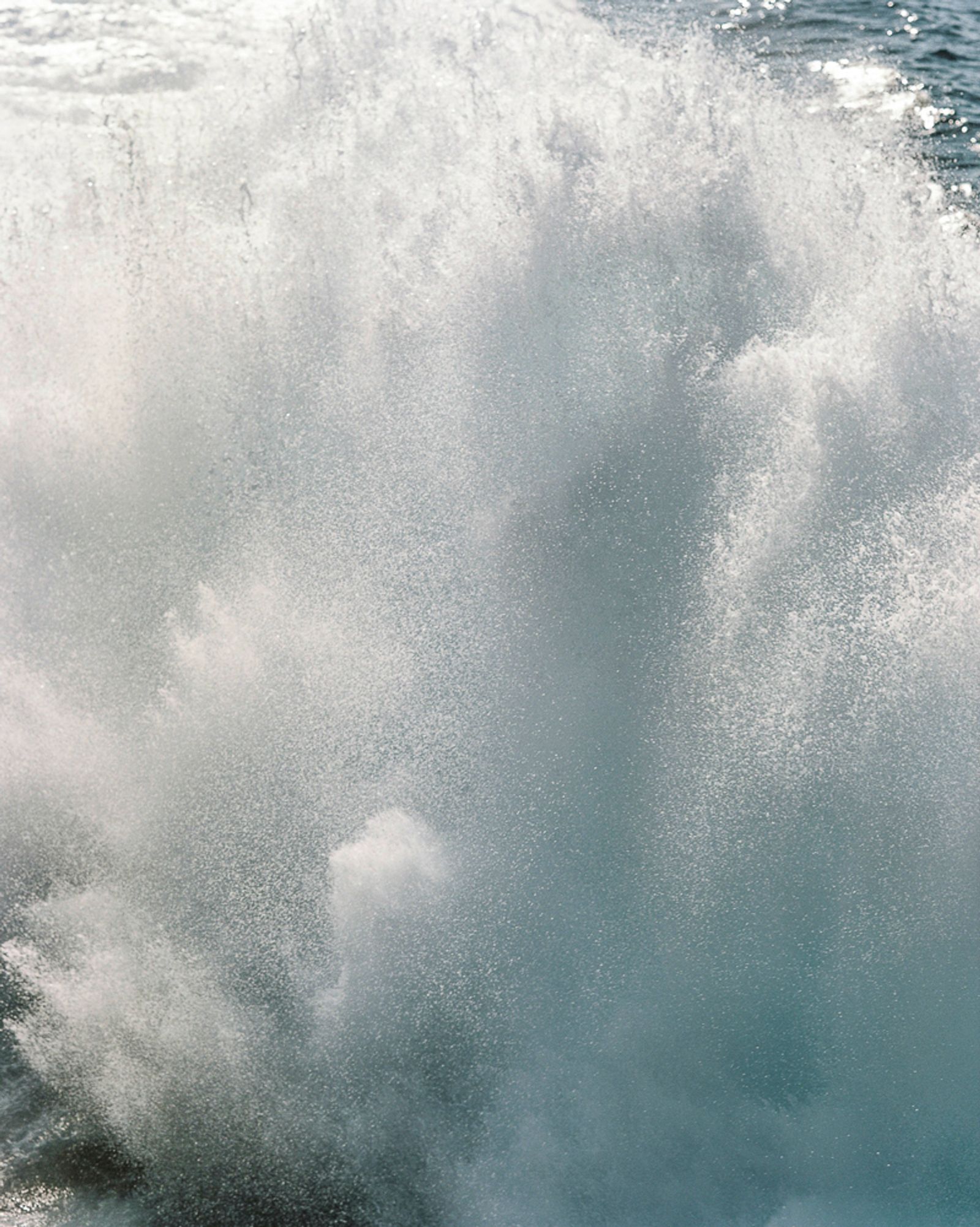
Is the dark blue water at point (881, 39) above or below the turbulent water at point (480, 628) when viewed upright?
above

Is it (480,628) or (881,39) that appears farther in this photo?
(881,39)

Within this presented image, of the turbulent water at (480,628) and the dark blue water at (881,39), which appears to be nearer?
the turbulent water at (480,628)

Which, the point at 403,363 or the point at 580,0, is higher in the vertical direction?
the point at 580,0

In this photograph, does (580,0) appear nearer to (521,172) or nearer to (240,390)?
(521,172)

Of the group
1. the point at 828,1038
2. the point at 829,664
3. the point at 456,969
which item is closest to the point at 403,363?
the point at 829,664

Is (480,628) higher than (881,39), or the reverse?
(881,39)

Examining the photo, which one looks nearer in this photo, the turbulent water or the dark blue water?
the turbulent water

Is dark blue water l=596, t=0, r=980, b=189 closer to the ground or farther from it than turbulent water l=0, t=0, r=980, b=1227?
farther from it

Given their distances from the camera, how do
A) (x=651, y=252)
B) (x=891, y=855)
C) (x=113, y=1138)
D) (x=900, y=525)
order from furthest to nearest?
1. (x=651, y=252)
2. (x=900, y=525)
3. (x=891, y=855)
4. (x=113, y=1138)
